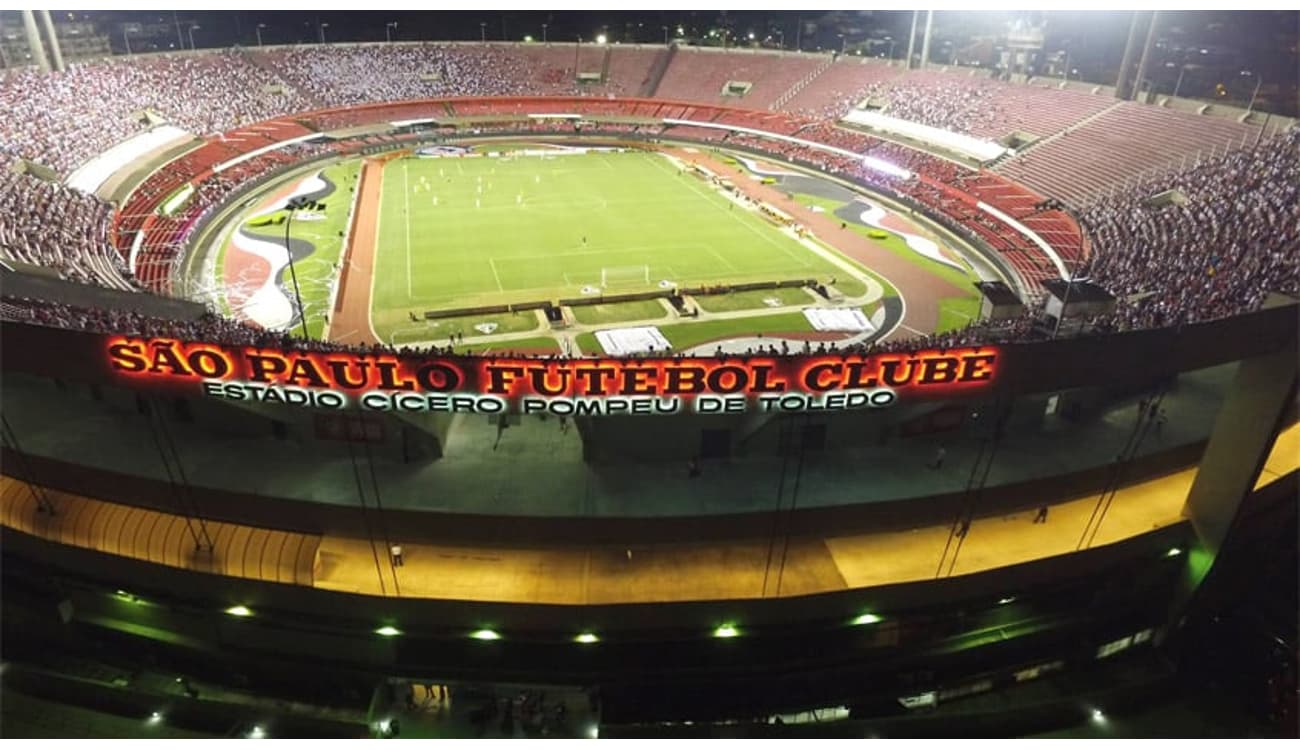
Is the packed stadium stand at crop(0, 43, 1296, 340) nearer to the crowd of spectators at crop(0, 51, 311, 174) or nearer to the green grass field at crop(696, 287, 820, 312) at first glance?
the crowd of spectators at crop(0, 51, 311, 174)

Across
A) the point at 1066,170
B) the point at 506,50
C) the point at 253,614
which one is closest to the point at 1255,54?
the point at 1066,170

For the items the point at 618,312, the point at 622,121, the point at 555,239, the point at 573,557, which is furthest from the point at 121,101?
the point at 573,557

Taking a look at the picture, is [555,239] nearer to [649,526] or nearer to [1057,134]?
[649,526]

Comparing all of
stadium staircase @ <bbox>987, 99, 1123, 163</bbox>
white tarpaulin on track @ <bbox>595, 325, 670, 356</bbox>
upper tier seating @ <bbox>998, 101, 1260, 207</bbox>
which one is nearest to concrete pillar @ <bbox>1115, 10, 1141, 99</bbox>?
stadium staircase @ <bbox>987, 99, 1123, 163</bbox>

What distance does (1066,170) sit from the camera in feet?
188

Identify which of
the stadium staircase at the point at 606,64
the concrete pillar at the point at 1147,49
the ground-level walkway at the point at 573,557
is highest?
the concrete pillar at the point at 1147,49

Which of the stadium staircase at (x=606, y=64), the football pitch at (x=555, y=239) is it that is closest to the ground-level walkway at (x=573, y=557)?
the football pitch at (x=555, y=239)

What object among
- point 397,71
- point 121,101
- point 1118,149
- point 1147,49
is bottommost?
point 121,101

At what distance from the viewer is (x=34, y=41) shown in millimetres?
63125

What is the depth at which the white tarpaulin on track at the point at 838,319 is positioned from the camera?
40.0 m

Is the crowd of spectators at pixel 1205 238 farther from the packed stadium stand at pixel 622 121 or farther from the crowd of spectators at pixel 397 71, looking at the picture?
the crowd of spectators at pixel 397 71

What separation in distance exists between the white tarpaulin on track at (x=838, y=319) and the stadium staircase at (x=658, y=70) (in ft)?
209

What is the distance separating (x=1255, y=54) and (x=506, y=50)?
10696cm

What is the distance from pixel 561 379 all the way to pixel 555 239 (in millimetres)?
36732
